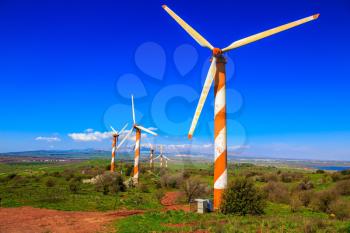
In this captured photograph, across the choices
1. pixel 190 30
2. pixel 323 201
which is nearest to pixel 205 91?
pixel 190 30

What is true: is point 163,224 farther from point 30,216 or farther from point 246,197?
point 30,216

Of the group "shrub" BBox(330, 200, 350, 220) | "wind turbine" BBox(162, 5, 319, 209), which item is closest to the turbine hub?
"wind turbine" BBox(162, 5, 319, 209)

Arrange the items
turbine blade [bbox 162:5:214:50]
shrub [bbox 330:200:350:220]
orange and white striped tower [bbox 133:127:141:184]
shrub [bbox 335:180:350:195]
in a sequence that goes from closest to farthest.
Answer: shrub [bbox 330:200:350:220] < turbine blade [bbox 162:5:214:50] < shrub [bbox 335:180:350:195] < orange and white striped tower [bbox 133:127:141:184]

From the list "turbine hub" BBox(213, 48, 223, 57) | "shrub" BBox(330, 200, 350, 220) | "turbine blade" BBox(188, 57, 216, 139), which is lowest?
"shrub" BBox(330, 200, 350, 220)

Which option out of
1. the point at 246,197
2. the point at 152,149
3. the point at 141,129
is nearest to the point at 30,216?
the point at 246,197

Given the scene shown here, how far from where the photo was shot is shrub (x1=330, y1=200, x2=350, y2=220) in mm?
23453

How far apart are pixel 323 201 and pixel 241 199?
445 inches

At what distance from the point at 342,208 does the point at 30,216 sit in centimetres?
2231

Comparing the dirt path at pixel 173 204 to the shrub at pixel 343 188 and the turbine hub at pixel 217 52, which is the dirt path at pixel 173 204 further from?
the shrub at pixel 343 188

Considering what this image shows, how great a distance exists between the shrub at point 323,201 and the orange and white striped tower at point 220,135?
1083cm

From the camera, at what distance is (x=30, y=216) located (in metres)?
22.1

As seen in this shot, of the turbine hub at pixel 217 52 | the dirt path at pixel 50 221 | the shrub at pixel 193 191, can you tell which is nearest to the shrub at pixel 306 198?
the shrub at pixel 193 191

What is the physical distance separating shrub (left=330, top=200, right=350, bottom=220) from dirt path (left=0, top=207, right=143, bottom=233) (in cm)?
1533

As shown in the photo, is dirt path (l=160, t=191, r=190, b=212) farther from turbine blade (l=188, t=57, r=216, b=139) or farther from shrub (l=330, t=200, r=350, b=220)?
shrub (l=330, t=200, r=350, b=220)
